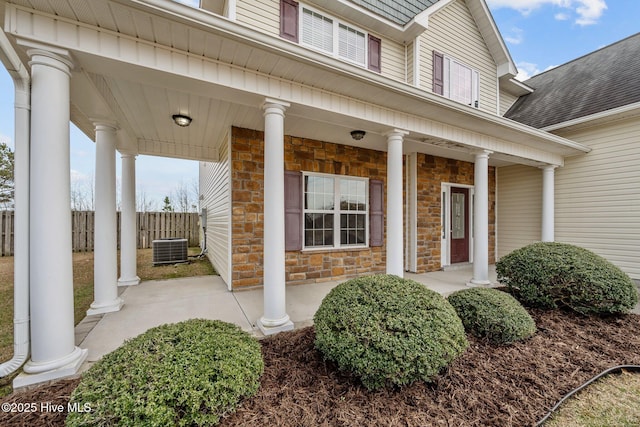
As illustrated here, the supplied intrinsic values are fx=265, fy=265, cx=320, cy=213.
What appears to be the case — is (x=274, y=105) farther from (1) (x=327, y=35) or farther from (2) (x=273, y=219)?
(1) (x=327, y=35)

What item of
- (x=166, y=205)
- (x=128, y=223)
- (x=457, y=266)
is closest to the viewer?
(x=128, y=223)

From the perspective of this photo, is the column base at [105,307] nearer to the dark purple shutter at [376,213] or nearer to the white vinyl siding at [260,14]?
the dark purple shutter at [376,213]

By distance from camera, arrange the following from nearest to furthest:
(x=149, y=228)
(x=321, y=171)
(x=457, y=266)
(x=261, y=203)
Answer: (x=261, y=203), (x=321, y=171), (x=457, y=266), (x=149, y=228)

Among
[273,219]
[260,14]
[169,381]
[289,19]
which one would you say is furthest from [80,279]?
[289,19]

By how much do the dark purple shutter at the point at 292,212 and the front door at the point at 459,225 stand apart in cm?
428

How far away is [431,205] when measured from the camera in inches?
260

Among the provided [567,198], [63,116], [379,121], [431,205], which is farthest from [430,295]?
[567,198]

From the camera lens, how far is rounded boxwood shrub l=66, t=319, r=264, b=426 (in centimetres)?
146

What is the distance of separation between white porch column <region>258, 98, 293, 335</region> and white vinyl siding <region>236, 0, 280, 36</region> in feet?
7.63

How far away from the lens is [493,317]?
9.49 feet

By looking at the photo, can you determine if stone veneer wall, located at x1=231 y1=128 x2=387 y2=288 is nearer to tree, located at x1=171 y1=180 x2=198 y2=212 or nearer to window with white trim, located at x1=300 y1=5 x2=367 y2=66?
window with white trim, located at x1=300 y1=5 x2=367 y2=66

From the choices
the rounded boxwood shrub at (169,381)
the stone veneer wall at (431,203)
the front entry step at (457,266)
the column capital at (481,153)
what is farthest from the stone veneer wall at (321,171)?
the rounded boxwood shrub at (169,381)

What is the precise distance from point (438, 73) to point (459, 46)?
1213 millimetres

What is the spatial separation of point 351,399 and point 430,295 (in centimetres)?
111
